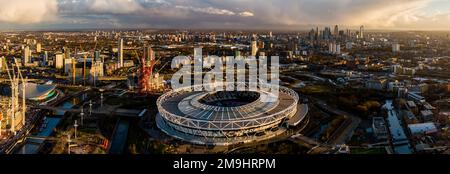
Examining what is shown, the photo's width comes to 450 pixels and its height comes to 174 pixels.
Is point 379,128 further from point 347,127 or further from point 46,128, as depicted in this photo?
point 46,128

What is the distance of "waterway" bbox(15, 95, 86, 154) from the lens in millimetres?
8594

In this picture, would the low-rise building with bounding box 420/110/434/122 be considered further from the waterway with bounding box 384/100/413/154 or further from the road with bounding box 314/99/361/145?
the road with bounding box 314/99/361/145

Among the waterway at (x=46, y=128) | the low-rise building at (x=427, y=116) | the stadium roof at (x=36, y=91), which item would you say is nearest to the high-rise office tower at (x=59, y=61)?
the stadium roof at (x=36, y=91)

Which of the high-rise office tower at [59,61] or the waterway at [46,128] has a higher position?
the high-rise office tower at [59,61]

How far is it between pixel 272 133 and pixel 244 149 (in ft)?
3.90

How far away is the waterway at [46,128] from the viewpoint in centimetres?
859

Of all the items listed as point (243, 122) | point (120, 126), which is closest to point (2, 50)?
point (120, 126)

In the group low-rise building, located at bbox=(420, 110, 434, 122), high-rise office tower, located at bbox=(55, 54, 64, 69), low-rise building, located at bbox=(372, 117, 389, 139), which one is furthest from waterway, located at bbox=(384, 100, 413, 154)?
high-rise office tower, located at bbox=(55, 54, 64, 69)

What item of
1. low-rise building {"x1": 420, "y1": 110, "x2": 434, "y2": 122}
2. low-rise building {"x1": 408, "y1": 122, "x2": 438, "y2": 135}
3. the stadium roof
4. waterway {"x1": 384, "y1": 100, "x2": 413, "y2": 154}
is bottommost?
waterway {"x1": 384, "y1": 100, "x2": 413, "y2": 154}

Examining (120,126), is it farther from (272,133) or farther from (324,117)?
(324,117)

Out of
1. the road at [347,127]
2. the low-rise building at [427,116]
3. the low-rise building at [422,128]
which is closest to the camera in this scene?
the road at [347,127]

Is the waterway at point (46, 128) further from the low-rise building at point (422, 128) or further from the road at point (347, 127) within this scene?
the low-rise building at point (422, 128)

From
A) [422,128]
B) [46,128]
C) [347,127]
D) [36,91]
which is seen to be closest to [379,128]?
[347,127]
